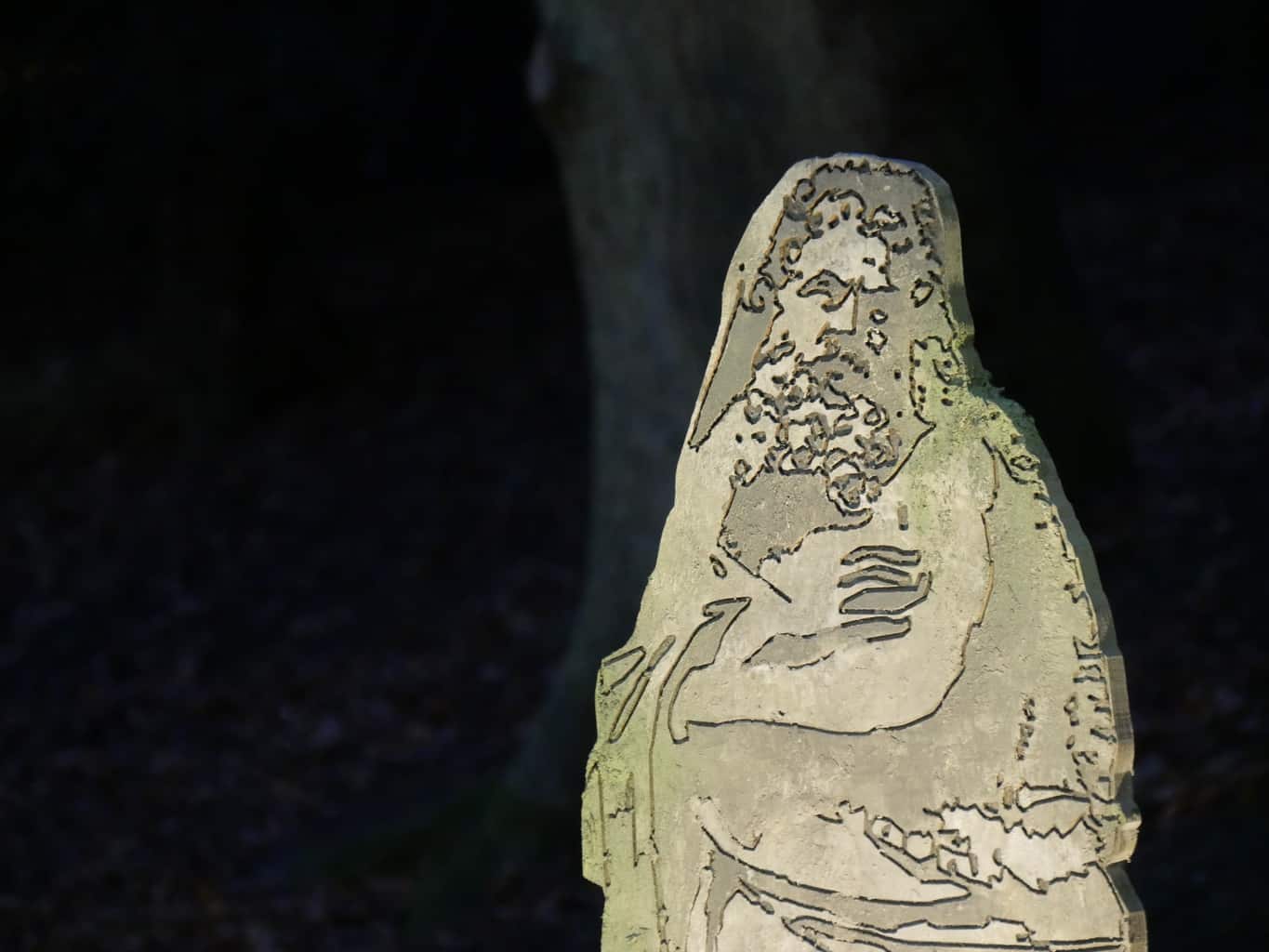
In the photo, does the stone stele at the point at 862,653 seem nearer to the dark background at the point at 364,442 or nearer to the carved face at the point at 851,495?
the carved face at the point at 851,495

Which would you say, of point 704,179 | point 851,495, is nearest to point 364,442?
point 704,179

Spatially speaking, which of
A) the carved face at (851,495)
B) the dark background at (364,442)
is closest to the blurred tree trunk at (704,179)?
the dark background at (364,442)

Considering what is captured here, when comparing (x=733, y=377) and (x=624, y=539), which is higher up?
(x=733, y=377)

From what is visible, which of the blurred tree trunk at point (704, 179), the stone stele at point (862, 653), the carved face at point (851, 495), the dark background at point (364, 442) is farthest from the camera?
the dark background at point (364, 442)

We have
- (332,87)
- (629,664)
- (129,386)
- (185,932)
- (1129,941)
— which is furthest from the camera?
(129,386)

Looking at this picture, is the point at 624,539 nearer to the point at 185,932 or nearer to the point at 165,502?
the point at 185,932

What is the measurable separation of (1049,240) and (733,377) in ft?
9.05

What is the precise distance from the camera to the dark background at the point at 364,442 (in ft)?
17.5

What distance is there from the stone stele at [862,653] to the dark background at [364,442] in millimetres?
1741

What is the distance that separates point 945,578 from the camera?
2395 millimetres

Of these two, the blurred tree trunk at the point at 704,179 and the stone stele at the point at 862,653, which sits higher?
the blurred tree trunk at the point at 704,179

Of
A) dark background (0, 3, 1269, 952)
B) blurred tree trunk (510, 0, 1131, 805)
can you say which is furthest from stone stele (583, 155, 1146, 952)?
blurred tree trunk (510, 0, 1131, 805)

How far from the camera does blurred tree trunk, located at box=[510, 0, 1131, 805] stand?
439 cm

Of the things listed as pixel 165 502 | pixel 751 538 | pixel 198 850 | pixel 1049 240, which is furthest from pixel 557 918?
pixel 165 502
